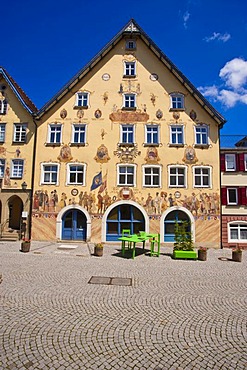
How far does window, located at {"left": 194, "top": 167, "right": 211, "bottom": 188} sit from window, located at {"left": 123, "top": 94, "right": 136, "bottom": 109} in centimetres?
730

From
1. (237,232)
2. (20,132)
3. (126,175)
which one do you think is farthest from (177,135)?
(20,132)

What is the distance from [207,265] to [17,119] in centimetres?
1842

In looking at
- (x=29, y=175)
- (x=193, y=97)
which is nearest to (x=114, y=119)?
(x=193, y=97)

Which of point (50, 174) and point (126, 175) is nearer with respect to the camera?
point (126, 175)

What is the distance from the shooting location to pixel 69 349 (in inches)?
194

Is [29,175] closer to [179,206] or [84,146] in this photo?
[84,146]

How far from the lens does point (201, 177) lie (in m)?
19.9

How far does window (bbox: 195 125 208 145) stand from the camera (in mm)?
20359

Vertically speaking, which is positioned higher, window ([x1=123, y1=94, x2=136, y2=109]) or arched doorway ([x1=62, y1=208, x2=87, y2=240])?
window ([x1=123, y1=94, x2=136, y2=109])

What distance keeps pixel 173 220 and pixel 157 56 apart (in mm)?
13560

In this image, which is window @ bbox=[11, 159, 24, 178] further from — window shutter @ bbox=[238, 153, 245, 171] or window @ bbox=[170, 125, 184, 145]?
window shutter @ bbox=[238, 153, 245, 171]

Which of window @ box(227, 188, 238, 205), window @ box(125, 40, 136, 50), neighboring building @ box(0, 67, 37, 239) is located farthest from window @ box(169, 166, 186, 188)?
neighboring building @ box(0, 67, 37, 239)

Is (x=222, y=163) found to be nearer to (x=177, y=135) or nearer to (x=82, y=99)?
(x=177, y=135)

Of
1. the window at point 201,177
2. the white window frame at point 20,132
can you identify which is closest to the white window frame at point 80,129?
the white window frame at point 20,132
